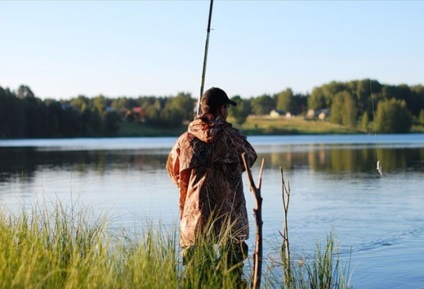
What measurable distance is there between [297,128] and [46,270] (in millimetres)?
123859

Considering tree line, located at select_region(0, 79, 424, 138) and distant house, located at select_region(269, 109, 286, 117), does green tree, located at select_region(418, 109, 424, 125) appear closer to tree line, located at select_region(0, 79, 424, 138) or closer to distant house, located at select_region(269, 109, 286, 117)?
tree line, located at select_region(0, 79, 424, 138)

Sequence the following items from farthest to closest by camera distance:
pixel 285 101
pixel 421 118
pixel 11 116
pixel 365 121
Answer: pixel 285 101 → pixel 421 118 → pixel 365 121 → pixel 11 116

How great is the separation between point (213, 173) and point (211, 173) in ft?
0.05

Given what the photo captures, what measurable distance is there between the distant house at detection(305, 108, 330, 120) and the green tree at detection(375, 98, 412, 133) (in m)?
26.1

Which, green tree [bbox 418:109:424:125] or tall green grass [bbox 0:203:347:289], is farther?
green tree [bbox 418:109:424:125]

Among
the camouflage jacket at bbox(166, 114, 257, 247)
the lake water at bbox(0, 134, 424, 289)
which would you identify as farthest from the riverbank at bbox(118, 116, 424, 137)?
the camouflage jacket at bbox(166, 114, 257, 247)

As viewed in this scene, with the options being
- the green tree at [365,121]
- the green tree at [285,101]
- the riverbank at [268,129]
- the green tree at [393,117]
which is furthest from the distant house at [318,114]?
the green tree at [393,117]

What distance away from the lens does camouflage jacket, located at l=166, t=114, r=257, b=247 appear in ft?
19.5

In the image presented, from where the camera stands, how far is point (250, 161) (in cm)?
604

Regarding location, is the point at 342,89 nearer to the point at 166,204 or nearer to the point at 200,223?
the point at 166,204

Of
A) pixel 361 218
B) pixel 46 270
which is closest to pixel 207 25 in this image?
pixel 46 270

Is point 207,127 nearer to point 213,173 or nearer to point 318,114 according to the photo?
point 213,173

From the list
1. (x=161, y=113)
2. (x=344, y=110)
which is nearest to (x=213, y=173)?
(x=344, y=110)

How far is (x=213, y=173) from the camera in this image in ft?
19.8
